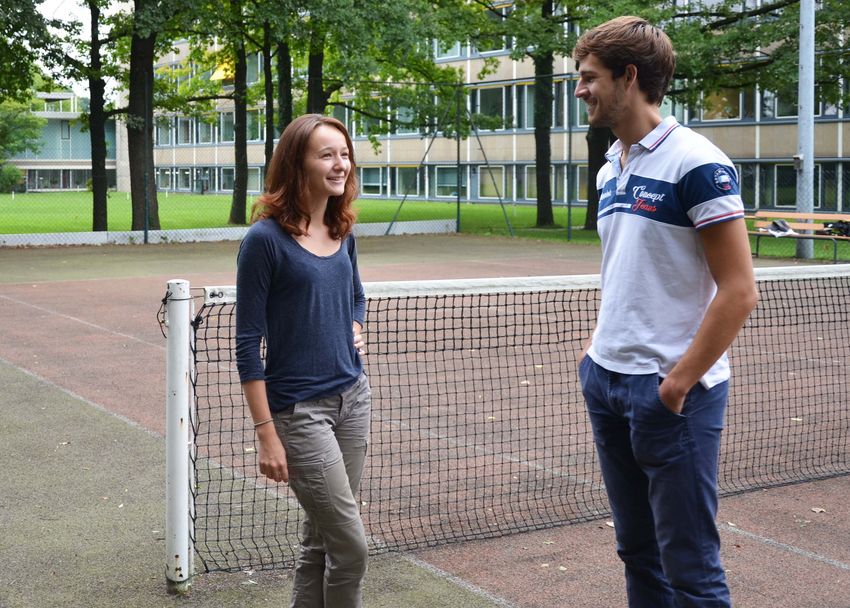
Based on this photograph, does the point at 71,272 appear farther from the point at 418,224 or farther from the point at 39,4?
the point at 418,224

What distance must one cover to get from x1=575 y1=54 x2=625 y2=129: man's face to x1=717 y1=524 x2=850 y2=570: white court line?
2.76 m

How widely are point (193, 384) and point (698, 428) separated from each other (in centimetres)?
236

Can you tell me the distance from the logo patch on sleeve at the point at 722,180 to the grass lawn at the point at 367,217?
20415mm

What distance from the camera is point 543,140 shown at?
1278 inches

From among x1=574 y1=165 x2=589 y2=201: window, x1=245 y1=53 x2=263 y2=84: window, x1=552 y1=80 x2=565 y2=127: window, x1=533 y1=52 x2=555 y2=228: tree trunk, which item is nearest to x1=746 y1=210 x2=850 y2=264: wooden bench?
x1=552 y1=80 x2=565 y2=127: window

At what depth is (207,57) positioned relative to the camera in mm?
38781

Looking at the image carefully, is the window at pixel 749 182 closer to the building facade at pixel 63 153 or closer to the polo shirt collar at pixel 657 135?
the building facade at pixel 63 153

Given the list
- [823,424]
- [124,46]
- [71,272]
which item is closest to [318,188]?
[823,424]

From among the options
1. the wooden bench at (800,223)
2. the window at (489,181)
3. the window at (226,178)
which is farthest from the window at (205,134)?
the wooden bench at (800,223)

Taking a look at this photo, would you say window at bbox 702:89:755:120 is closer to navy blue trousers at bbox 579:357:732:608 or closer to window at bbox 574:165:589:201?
window at bbox 574:165:589:201

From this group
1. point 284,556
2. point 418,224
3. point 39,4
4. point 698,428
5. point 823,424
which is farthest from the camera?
point 418,224

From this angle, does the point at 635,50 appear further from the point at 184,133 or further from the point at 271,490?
the point at 184,133

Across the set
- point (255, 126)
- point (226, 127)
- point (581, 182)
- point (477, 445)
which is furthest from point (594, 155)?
point (477, 445)

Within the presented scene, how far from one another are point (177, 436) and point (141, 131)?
2378 cm
